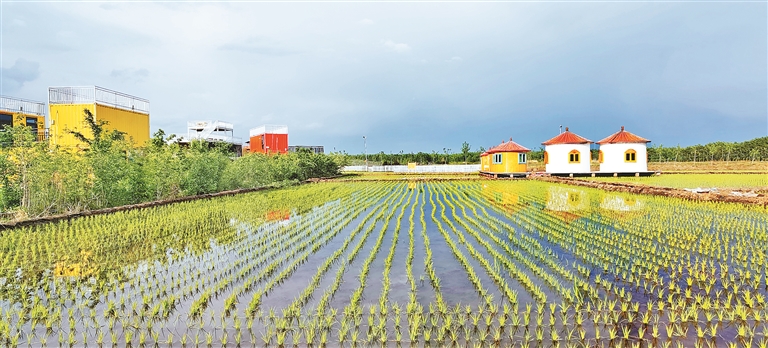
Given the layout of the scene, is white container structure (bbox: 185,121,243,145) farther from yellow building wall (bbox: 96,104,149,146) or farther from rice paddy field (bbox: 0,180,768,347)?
rice paddy field (bbox: 0,180,768,347)

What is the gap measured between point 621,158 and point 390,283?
27.9m

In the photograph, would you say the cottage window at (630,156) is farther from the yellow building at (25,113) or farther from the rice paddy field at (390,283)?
the yellow building at (25,113)

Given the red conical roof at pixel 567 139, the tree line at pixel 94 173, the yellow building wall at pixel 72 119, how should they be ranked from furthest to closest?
1. the red conical roof at pixel 567 139
2. the yellow building wall at pixel 72 119
3. the tree line at pixel 94 173

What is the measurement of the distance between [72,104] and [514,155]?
2636 centimetres

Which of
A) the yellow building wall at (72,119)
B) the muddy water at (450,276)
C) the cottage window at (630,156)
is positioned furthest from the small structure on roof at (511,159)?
the yellow building wall at (72,119)

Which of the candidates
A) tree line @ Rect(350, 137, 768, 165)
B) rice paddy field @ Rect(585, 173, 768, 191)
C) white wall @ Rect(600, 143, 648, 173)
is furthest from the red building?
rice paddy field @ Rect(585, 173, 768, 191)

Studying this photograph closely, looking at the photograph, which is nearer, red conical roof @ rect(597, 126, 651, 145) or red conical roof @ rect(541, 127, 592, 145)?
red conical roof @ rect(597, 126, 651, 145)

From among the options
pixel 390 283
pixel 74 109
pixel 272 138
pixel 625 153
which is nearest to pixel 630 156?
pixel 625 153

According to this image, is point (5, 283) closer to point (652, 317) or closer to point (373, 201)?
point (652, 317)

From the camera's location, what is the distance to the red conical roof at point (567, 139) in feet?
94.4

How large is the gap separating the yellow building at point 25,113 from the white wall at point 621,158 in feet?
106

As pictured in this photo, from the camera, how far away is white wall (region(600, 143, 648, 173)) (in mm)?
27969

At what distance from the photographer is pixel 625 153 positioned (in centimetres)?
2812

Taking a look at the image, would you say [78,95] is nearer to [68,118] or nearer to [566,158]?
[68,118]
